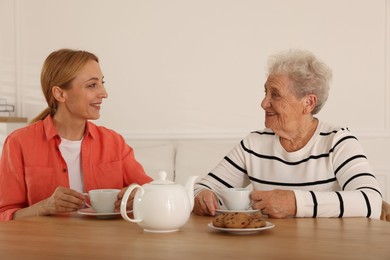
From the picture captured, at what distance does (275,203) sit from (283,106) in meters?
0.63

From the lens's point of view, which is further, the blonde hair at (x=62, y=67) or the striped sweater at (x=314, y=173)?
the blonde hair at (x=62, y=67)

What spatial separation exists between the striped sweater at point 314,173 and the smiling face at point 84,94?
645mm

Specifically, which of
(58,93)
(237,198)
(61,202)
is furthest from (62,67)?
(237,198)

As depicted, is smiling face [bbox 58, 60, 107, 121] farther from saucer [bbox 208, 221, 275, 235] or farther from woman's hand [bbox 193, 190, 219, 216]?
saucer [bbox 208, 221, 275, 235]

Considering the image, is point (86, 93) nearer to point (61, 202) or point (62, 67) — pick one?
point (62, 67)

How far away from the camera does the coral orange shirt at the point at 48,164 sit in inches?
91.0

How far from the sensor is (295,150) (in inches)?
87.7

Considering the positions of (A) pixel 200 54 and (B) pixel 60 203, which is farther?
(A) pixel 200 54

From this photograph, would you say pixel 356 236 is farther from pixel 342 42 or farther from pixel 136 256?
pixel 342 42

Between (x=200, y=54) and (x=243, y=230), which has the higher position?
(x=200, y=54)

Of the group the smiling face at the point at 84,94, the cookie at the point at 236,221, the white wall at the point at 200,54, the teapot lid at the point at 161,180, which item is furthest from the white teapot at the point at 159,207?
the white wall at the point at 200,54

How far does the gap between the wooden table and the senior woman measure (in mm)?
347

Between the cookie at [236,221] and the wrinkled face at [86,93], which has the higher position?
the wrinkled face at [86,93]

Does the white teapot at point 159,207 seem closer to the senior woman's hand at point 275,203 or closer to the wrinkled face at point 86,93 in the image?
the senior woman's hand at point 275,203
